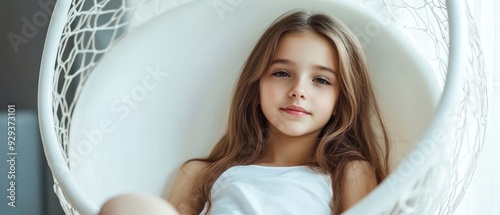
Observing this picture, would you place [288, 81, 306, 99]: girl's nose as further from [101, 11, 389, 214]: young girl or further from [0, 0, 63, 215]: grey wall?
[0, 0, 63, 215]: grey wall

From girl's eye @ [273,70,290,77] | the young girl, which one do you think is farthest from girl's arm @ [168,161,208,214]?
girl's eye @ [273,70,290,77]

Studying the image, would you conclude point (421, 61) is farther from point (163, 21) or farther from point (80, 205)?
point (80, 205)

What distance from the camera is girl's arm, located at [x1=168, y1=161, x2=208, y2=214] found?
1641 mm

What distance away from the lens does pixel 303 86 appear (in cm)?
158

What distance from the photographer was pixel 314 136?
166cm

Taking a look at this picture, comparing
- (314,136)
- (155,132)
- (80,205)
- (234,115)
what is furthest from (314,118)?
(80,205)

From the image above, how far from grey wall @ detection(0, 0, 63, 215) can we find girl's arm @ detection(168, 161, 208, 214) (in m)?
0.59

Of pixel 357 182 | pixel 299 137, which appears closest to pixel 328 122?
pixel 299 137

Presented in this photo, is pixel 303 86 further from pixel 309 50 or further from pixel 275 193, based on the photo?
pixel 275 193

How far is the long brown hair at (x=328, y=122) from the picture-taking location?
62.7 inches

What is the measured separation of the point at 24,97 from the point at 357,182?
0.99 metres

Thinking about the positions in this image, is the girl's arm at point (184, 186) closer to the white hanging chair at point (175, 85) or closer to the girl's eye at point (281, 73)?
the white hanging chair at point (175, 85)

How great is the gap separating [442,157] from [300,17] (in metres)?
0.55

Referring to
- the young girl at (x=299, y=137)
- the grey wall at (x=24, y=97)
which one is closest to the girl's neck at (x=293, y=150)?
the young girl at (x=299, y=137)
